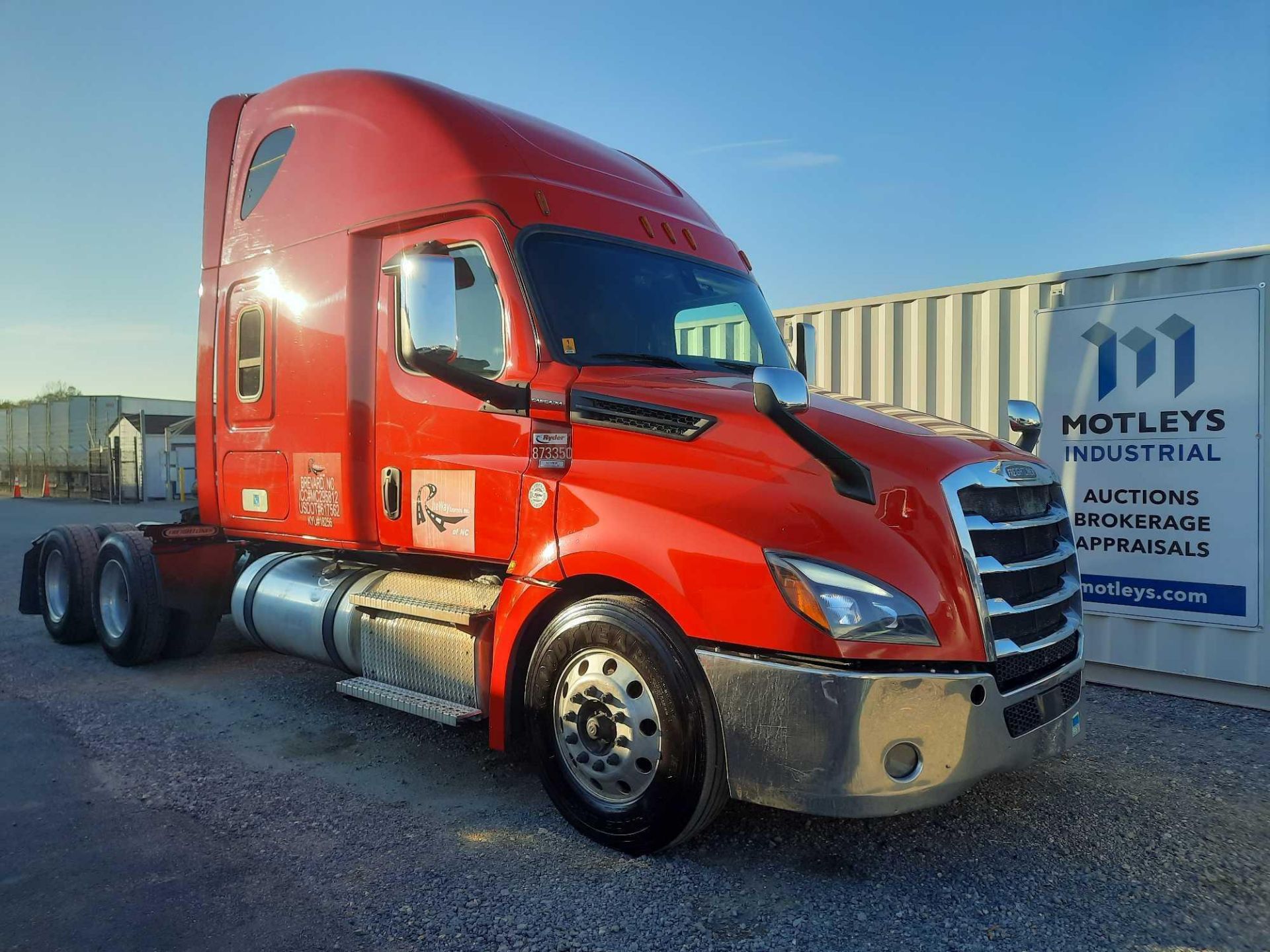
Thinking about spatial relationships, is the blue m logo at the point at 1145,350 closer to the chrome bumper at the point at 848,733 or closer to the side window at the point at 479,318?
the chrome bumper at the point at 848,733

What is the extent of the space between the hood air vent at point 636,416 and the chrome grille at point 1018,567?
38.4 inches

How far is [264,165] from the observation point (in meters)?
5.86

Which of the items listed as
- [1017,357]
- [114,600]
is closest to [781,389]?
[1017,357]

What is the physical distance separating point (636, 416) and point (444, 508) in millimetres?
1280

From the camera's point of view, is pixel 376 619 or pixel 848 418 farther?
pixel 376 619

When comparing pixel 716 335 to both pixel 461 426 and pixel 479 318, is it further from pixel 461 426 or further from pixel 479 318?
pixel 461 426

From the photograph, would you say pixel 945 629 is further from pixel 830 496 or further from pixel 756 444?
pixel 756 444

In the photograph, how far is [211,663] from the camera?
22.7 feet

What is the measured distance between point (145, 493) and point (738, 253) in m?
30.9

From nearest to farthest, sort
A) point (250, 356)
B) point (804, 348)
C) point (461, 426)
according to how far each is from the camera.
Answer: point (461, 426)
point (804, 348)
point (250, 356)

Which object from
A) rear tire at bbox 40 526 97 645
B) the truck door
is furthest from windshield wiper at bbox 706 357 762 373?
rear tire at bbox 40 526 97 645

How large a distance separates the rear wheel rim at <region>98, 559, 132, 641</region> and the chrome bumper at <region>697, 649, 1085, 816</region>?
5506mm

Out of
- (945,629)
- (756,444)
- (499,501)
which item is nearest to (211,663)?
(499,501)

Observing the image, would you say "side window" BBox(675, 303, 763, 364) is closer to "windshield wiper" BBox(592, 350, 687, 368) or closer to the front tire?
"windshield wiper" BBox(592, 350, 687, 368)
